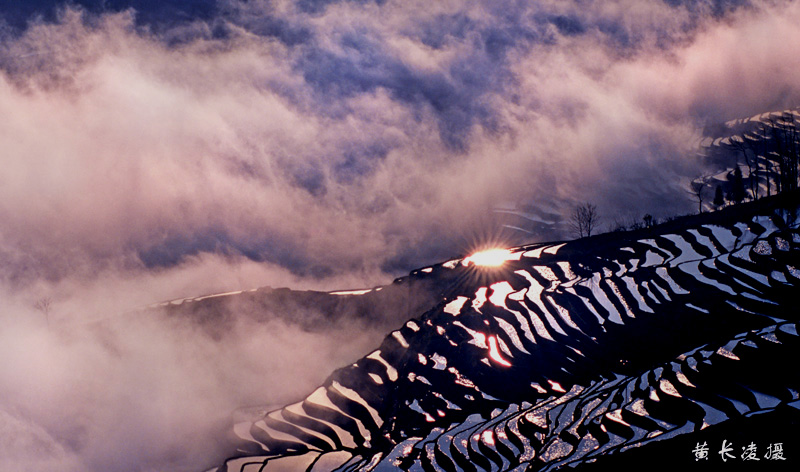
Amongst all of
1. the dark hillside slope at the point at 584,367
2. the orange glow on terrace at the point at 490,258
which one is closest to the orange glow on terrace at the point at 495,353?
the dark hillside slope at the point at 584,367

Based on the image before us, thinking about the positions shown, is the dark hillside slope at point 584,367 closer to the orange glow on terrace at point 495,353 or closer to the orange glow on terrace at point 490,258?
the orange glow on terrace at point 495,353

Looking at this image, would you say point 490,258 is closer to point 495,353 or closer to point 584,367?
point 495,353

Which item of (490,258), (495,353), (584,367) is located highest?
(490,258)

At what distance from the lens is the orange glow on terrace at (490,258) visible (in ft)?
225

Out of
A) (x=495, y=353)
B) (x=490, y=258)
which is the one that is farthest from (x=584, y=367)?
(x=490, y=258)

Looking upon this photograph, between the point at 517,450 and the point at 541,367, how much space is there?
10577 mm

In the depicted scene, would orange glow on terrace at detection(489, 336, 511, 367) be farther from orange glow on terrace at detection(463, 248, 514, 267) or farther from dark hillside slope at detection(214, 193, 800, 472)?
orange glow on terrace at detection(463, 248, 514, 267)

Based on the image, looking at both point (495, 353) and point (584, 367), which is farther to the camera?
point (495, 353)

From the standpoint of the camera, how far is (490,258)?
70812mm

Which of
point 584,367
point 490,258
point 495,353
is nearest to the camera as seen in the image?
point 584,367

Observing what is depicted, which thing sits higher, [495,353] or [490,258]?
[490,258]

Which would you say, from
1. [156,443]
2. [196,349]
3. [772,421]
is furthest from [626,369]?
[196,349]

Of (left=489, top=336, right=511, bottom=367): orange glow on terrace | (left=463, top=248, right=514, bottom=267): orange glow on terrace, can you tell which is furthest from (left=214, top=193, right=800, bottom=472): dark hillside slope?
(left=463, top=248, right=514, bottom=267): orange glow on terrace

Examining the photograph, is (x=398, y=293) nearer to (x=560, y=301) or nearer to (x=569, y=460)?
(x=560, y=301)
